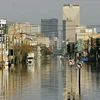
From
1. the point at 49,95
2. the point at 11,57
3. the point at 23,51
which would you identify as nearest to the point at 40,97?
the point at 49,95

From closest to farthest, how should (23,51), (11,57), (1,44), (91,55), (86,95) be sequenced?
1. (86,95)
2. (1,44)
3. (11,57)
4. (23,51)
5. (91,55)

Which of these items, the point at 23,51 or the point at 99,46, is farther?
the point at 99,46

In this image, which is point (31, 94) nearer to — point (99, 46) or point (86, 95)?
point (86, 95)

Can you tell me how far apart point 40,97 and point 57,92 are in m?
3.78

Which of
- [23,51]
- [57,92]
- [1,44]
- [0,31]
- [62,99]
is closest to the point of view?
[62,99]

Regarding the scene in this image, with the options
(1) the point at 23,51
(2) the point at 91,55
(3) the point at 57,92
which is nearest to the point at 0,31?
(1) the point at 23,51

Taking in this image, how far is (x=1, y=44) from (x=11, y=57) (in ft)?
28.1

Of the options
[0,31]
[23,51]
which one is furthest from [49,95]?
[23,51]

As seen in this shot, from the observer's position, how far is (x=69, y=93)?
34.0 metres

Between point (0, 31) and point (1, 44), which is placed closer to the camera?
point (1, 44)

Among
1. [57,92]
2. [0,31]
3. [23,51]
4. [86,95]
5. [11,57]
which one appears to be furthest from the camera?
[23,51]

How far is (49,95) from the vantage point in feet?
108

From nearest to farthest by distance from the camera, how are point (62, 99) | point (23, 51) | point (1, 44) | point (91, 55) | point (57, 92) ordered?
1. point (62, 99)
2. point (57, 92)
3. point (1, 44)
4. point (23, 51)
5. point (91, 55)

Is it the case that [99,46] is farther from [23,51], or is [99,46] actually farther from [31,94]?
[31,94]
